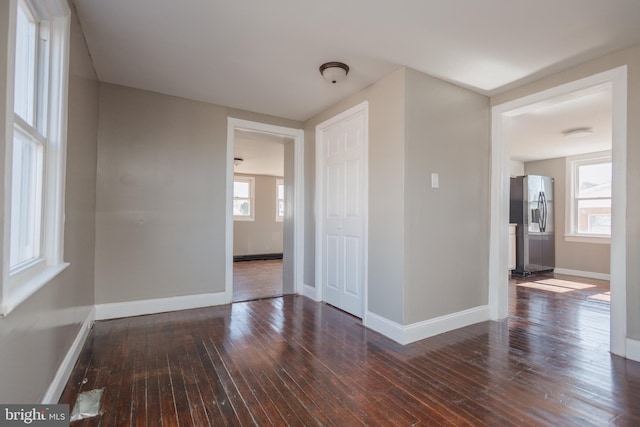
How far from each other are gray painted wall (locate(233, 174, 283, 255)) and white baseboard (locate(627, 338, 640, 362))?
308 inches

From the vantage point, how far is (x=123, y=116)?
3.34m

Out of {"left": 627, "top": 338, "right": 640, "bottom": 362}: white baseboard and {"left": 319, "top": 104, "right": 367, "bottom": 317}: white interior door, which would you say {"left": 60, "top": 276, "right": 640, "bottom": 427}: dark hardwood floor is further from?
{"left": 319, "top": 104, "right": 367, "bottom": 317}: white interior door

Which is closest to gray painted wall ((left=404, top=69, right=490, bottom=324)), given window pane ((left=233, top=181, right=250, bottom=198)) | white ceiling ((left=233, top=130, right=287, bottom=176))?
white ceiling ((left=233, top=130, right=287, bottom=176))

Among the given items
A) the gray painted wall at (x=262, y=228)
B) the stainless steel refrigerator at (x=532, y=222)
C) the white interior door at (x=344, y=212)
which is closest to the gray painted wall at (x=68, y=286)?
the white interior door at (x=344, y=212)

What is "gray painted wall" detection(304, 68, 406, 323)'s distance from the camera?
283 centimetres

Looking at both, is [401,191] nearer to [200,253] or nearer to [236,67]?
[236,67]

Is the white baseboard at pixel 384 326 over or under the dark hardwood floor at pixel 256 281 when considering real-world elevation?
over

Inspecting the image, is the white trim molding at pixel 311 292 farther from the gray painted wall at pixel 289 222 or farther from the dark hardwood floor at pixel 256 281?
the dark hardwood floor at pixel 256 281

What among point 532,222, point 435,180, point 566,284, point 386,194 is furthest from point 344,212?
point 532,222

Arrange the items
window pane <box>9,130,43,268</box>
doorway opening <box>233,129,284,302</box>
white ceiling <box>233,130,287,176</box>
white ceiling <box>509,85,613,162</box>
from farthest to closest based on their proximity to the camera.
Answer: doorway opening <box>233,129,284,302</box> → white ceiling <box>233,130,287,176</box> → white ceiling <box>509,85,613,162</box> → window pane <box>9,130,43,268</box>

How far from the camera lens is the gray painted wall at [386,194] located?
283 centimetres

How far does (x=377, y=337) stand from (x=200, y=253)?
222 centimetres

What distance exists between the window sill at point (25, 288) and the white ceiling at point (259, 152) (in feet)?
9.31

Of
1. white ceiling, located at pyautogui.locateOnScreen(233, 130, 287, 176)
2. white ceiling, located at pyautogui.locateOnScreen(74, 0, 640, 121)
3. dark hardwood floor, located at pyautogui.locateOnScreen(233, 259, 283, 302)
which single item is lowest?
dark hardwood floor, located at pyautogui.locateOnScreen(233, 259, 283, 302)
